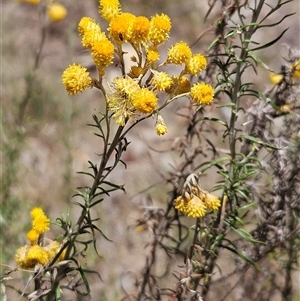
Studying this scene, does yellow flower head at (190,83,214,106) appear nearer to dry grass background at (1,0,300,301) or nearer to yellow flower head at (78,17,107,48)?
yellow flower head at (78,17,107,48)

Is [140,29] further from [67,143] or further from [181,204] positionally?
[67,143]

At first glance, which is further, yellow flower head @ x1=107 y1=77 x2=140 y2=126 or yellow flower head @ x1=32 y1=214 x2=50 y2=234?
yellow flower head @ x1=32 y1=214 x2=50 y2=234

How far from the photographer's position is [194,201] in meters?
2.11

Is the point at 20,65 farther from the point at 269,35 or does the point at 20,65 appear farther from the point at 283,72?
the point at 283,72

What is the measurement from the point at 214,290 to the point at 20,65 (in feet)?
13.9

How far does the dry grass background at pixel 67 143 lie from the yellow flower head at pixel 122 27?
6.33 feet

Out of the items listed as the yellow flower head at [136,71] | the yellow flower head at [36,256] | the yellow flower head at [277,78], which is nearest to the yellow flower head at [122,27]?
the yellow flower head at [136,71]

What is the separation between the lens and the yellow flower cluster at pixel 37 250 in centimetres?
221

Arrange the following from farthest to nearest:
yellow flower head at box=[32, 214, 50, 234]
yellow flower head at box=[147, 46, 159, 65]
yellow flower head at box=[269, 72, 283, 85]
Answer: yellow flower head at box=[269, 72, 283, 85], yellow flower head at box=[32, 214, 50, 234], yellow flower head at box=[147, 46, 159, 65]

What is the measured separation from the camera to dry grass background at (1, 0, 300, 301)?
449cm

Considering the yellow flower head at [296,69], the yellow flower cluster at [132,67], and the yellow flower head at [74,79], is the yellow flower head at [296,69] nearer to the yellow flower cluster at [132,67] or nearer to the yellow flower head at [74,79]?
the yellow flower cluster at [132,67]

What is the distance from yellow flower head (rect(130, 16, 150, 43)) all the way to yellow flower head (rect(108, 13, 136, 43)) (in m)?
0.01

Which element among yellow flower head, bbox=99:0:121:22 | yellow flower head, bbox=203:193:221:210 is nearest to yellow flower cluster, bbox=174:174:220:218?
yellow flower head, bbox=203:193:221:210

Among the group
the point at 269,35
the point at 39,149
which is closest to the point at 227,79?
the point at 39,149
